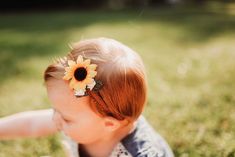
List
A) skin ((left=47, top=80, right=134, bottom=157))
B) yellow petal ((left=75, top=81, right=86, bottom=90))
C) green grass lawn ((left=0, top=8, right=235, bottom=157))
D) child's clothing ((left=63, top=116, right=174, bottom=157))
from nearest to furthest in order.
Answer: yellow petal ((left=75, top=81, right=86, bottom=90)) < skin ((left=47, top=80, right=134, bottom=157)) < child's clothing ((left=63, top=116, right=174, bottom=157)) < green grass lawn ((left=0, top=8, right=235, bottom=157))

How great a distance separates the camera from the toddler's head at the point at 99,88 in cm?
171

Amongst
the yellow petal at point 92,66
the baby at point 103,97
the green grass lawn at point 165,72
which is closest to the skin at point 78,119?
the baby at point 103,97

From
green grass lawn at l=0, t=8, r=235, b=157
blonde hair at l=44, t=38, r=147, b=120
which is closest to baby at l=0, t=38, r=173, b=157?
blonde hair at l=44, t=38, r=147, b=120

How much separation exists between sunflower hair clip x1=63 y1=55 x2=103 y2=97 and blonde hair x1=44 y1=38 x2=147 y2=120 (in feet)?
0.13

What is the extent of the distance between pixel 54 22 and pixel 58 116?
20.3 ft

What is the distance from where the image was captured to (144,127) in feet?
6.61

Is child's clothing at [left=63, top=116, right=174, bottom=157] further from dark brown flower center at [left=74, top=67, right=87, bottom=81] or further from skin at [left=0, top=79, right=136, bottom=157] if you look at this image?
dark brown flower center at [left=74, top=67, right=87, bottom=81]

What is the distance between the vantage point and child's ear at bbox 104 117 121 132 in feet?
5.89

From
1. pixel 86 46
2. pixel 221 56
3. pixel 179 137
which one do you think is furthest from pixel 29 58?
pixel 86 46

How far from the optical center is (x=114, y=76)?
171cm

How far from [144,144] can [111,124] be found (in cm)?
Result: 18

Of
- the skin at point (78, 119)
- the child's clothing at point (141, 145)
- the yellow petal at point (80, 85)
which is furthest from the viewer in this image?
the child's clothing at point (141, 145)

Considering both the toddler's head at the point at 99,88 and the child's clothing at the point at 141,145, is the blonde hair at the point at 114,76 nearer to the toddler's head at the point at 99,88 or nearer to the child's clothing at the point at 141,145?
the toddler's head at the point at 99,88

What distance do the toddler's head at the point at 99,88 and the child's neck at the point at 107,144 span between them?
Result: 0.33 ft
